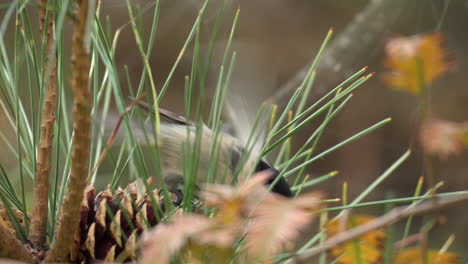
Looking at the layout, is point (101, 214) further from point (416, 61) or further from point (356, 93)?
point (356, 93)

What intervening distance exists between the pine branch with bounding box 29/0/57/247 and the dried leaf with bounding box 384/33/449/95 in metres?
0.23

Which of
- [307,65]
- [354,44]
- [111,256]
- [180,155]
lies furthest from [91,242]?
[307,65]

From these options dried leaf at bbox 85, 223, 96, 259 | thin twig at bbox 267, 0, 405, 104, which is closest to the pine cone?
dried leaf at bbox 85, 223, 96, 259

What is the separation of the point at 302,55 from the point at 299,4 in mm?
173

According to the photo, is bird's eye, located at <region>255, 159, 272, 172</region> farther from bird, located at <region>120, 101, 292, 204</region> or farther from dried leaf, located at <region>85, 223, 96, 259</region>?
dried leaf, located at <region>85, 223, 96, 259</region>

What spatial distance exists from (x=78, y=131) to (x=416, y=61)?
16 centimetres

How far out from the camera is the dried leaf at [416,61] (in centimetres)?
24

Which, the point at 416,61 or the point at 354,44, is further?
the point at 354,44

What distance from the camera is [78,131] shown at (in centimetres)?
31

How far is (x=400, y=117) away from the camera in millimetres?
2221

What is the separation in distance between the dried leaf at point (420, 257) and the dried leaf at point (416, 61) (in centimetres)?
8

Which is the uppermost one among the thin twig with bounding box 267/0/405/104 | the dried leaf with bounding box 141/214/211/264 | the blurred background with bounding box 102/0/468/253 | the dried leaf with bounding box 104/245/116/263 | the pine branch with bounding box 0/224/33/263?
the dried leaf with bounding box 141/214/211/264

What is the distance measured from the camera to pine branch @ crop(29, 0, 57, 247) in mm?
412

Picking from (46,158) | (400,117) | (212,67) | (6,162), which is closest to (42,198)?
(46,158)
